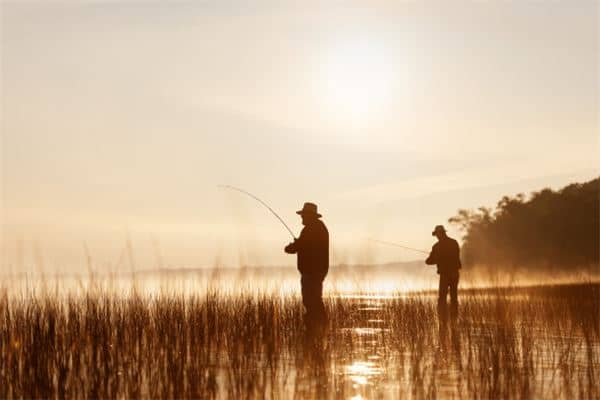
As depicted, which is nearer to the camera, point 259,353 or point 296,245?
point 259,353

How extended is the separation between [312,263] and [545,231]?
43211mm

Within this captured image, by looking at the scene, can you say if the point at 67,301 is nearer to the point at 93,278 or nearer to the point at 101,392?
the point at 93,278

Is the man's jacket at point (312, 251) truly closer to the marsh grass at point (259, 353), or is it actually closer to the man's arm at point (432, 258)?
the marsh grass at point (259, 353)

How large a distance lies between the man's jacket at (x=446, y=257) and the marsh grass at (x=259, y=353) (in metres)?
2.07

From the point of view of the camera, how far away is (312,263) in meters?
12.8

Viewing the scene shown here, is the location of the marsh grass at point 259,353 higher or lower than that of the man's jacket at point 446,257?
lower

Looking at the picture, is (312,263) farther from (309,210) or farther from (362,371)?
(362,371)

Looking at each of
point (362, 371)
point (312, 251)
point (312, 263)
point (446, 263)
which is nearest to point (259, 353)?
point (362, 371)

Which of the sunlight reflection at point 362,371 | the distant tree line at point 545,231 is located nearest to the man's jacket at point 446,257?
the sunlight reflection at point 362,371

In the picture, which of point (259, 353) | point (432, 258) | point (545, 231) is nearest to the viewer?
point (259, 353)

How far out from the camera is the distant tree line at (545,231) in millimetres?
51188

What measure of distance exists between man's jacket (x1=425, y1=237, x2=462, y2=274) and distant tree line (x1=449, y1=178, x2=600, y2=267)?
3384 centimetres

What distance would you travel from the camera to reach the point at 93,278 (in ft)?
35.3

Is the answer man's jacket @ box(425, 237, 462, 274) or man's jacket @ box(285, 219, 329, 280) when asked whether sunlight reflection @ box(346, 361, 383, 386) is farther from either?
man's jacket @ box(425, 237, 462, 274)
